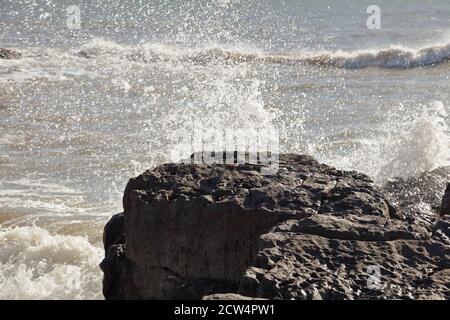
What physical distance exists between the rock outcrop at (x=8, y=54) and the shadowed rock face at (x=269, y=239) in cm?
1605

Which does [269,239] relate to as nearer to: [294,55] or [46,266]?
[46,266]

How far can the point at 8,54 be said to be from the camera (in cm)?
2091

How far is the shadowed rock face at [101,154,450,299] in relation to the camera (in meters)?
3.95

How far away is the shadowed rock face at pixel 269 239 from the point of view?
3.95 m

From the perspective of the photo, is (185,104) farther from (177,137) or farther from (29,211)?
(29,211)

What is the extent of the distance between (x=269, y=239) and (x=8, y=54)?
17.8 m

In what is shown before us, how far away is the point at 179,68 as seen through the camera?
66.5 ft

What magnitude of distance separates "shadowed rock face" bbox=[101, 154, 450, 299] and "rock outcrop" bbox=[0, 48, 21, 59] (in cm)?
1605

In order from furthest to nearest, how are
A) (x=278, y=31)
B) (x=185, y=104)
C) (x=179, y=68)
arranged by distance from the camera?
1. (x=278, y=31)
2. (x=179, y=68)
3. (x=185, y=104)

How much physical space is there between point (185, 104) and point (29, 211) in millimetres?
6283

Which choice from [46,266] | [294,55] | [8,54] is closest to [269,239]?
[46,266]

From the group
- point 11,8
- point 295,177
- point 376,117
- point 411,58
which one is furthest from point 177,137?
point 11,8

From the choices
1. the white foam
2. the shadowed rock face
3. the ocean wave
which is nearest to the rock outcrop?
the ocean wave

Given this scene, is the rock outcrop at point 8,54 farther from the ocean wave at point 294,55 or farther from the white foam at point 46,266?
the white foam at point 46,266
